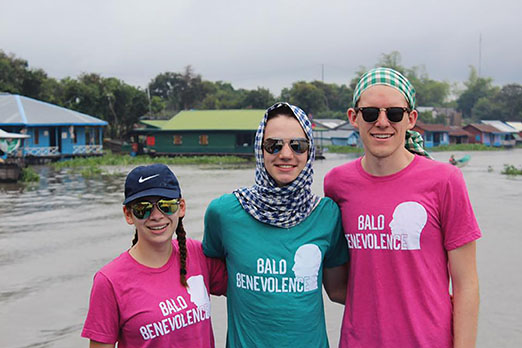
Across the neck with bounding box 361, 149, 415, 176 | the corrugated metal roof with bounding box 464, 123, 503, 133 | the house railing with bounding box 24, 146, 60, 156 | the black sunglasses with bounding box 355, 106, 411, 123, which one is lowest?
the house railing with bounding box 24, 146, 60, 156

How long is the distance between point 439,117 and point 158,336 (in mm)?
90181

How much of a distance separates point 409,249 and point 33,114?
41.5 meters

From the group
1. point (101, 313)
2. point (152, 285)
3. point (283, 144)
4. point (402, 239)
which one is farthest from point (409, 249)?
point (101, 313)

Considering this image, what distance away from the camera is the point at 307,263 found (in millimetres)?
2604

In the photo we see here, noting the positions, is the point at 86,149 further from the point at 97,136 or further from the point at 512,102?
the point at 512,102

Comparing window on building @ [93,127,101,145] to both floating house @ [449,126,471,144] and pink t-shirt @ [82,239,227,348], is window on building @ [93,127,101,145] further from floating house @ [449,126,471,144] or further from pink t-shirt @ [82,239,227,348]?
floating house @ [449,126,471,144]

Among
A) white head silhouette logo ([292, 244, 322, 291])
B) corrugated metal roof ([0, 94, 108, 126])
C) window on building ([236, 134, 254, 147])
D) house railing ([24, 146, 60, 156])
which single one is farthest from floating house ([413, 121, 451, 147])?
white head silhouette logo ([292, 244, 322, 291])

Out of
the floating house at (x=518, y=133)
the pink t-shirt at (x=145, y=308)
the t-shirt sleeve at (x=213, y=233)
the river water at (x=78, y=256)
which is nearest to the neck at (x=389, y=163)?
the t-shirt sleeve at (x=213, y=233)

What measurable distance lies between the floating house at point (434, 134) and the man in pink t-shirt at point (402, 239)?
64.6 meters

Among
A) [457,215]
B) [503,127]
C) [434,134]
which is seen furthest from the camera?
[503,127]

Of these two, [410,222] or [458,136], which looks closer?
[410,222]

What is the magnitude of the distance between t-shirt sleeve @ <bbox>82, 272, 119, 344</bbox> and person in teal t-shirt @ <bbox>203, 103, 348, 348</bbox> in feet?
1.85

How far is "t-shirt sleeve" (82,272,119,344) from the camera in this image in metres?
2.44

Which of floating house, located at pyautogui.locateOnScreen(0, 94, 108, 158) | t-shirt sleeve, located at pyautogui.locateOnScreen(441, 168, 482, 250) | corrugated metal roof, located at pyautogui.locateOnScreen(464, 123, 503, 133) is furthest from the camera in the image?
corrugated metal roof, located at pyautogui.locateOnScreen(464, 123, 503, 133)
